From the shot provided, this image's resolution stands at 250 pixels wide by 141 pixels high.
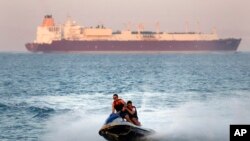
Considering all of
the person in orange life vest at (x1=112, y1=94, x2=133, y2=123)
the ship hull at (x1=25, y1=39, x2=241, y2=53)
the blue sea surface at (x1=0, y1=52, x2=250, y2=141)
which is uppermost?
the ship hull at (x1=25, y1=39, x2=241, y2=53)

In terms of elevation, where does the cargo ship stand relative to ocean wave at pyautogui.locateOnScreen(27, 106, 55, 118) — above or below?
above

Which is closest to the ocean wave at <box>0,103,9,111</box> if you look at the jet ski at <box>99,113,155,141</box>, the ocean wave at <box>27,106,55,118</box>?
the ocean wave at <box>27,106,55,118</box>

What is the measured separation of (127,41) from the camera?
180625 millimetres

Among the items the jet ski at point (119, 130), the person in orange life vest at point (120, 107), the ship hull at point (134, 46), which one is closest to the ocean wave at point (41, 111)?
the person in orange life vest at point (120, 107)

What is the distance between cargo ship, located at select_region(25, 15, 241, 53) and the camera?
17950 centimetres

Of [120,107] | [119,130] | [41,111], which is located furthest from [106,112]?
[119,130]

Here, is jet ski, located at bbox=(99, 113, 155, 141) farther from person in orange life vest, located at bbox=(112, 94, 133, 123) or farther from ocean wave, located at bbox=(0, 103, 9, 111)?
ocean wave, located at bbox=(0, 103, 9, 111)

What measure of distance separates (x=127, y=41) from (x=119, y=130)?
162 m

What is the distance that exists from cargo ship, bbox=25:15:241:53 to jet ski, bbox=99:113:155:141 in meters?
160

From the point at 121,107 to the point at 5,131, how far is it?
24.7 feet

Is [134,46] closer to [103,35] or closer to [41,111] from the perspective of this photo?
[103,35]

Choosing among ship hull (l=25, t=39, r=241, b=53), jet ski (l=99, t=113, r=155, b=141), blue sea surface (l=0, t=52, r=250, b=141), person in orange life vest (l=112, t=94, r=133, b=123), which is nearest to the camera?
jet ski (l=99, t=113, r=155, b=141)

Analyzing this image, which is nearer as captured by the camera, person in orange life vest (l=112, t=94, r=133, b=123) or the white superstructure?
person in orange life vest (l=112, t=94, r=133, b=123)

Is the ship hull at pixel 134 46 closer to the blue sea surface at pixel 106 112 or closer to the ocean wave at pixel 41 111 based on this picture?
the blue sea surface at pixel 106 112
